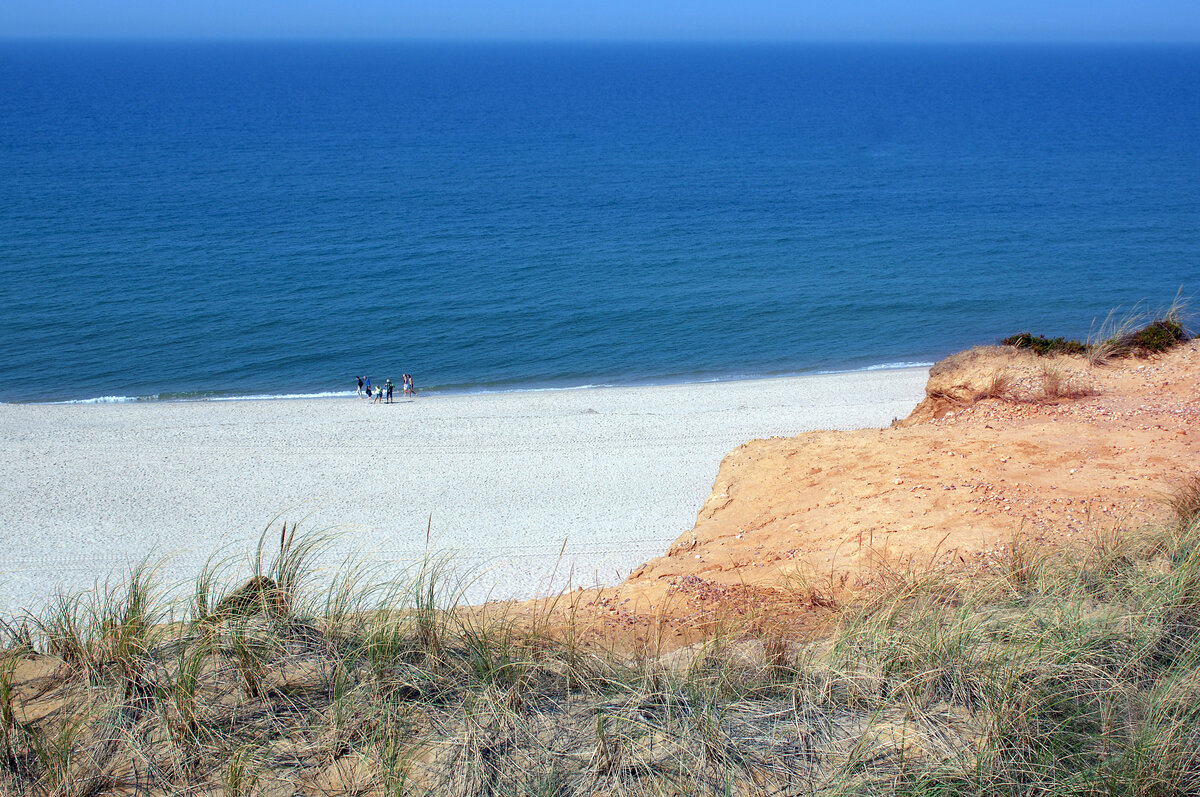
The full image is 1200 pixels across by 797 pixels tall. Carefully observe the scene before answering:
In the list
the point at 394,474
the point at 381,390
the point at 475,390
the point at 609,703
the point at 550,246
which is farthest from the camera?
the point at 550,246

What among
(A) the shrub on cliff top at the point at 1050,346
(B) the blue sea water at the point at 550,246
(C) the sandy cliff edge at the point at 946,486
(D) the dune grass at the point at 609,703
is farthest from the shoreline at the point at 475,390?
(D) the dune grass at the point at 609,703

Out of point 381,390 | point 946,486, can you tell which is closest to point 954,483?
point 946,486

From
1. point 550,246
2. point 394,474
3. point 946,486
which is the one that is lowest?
point 394,474

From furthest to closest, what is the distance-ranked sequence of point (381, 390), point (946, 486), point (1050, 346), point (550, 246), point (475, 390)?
point (550, 246), point (475, 390), point (381, 390), point (1050, 346), point (946, 486)

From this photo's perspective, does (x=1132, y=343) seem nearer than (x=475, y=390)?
Yes

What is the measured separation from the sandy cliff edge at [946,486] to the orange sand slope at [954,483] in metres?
0.02

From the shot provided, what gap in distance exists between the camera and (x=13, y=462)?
19453mm

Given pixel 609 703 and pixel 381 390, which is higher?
pixel 381 390

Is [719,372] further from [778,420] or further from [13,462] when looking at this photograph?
[13,462]

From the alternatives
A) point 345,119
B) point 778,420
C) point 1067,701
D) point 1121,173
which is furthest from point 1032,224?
point 345,119

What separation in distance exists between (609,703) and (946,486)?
5.96 meters

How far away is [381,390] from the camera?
25859 mm

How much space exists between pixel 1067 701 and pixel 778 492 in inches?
237

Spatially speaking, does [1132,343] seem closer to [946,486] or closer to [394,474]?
[946,486]
